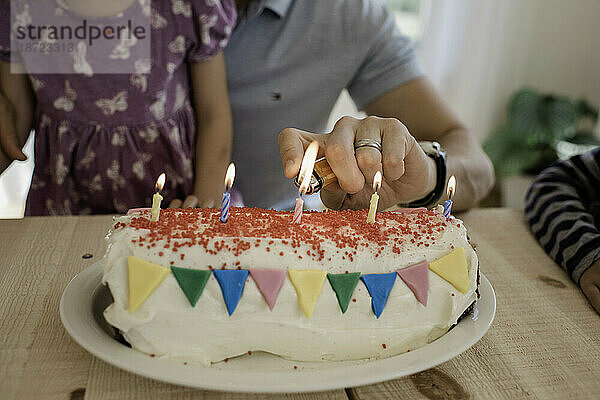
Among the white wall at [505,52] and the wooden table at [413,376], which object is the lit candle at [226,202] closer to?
the wooden table at [413,376]

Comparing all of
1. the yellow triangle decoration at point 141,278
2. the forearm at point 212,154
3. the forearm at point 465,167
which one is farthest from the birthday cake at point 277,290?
the forearm at point 212,154

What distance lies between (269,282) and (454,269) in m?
0.25

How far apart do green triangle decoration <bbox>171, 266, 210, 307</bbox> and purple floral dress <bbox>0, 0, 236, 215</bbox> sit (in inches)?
31.1

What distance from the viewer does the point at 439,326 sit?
0.73 meters

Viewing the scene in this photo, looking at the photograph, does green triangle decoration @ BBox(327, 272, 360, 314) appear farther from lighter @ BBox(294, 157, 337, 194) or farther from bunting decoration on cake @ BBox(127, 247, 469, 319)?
lighter @ BBox(294, 157, 337, 194)

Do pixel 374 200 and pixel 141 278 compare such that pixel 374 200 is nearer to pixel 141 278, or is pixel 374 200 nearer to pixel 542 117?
pixel 141 278

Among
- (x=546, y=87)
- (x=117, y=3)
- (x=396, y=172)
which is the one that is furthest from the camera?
(x=546, y=87)

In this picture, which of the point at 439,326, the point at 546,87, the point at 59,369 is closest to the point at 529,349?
the point at 439,326

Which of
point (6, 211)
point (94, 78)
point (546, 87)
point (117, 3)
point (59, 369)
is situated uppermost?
point (117, 3)

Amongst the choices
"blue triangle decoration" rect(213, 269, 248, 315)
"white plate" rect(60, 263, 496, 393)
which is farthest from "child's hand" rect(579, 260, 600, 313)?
"blue triangle decoration" rect(213, 269, 248, 315)

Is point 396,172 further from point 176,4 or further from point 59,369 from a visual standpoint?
point 176,4

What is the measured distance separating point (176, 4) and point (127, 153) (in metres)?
0.38

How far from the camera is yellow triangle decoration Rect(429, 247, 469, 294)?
2.43 feet

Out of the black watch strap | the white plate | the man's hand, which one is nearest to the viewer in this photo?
the white plate
